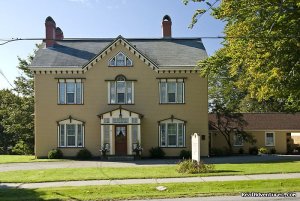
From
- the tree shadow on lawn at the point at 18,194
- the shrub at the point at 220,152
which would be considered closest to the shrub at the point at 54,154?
the shrub at the point at 220,152

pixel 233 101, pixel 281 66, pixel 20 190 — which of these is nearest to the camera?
pixel 20 190

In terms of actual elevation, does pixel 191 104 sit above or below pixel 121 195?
above

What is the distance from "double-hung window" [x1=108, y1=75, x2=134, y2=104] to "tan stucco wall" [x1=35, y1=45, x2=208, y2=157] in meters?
0.34

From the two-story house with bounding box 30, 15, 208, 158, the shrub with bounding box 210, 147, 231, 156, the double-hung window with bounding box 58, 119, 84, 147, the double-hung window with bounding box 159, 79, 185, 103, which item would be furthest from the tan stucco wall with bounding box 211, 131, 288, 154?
the double-hung window with bounding box 58, 119, 84, 147

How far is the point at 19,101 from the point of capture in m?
47.5

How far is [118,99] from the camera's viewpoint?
1341 inches

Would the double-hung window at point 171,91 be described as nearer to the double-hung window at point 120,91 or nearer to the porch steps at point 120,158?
the double-hung window at point 120,91

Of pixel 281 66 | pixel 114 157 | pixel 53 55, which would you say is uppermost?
pixel 53 55

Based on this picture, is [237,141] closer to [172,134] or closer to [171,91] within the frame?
[172,134]

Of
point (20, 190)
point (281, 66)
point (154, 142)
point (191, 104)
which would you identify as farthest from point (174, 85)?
point (20, 190)

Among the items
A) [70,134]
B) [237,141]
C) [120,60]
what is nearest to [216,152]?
[237,141]

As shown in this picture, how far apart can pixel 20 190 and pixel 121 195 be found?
4150mm

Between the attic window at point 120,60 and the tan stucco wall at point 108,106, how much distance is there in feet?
1.09

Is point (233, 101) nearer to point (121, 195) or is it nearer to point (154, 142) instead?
point (154, 142)
